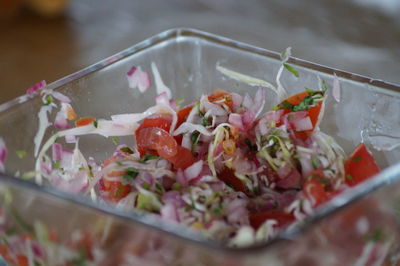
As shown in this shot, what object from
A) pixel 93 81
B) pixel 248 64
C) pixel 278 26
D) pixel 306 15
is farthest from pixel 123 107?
pixel 306 15

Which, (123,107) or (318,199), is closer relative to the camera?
(318,199)

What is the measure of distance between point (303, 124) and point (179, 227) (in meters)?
0.31

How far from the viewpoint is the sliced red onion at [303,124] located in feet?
2.36

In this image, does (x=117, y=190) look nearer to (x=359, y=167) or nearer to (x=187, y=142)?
(x=187, y=142)

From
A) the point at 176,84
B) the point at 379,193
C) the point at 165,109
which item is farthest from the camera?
Answer: the point at 176,84

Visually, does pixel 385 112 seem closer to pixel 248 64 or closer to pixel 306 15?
pixel 248 64

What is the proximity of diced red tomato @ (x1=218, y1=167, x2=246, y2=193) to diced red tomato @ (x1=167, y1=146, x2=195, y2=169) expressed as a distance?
40mm

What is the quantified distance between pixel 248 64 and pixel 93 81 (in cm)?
22

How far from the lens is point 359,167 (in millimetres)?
651

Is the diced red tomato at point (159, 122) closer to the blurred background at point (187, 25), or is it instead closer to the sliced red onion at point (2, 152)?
the sliced red onion at point (2, 152)

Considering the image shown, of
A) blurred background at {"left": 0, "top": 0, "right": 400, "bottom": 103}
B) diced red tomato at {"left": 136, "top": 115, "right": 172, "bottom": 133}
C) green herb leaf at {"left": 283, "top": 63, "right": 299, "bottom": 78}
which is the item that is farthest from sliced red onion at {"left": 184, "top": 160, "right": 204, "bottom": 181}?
blurred background at {"left": 0, "top": 0, "right": 400, "bottom": 103}

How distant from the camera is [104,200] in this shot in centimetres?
70

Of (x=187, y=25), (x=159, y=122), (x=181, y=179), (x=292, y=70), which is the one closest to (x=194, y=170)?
(x=181, y=179)

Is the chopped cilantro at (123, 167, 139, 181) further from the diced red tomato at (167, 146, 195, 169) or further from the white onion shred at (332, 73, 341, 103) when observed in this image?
the white onion shred at (332, 73, 341, 103)
